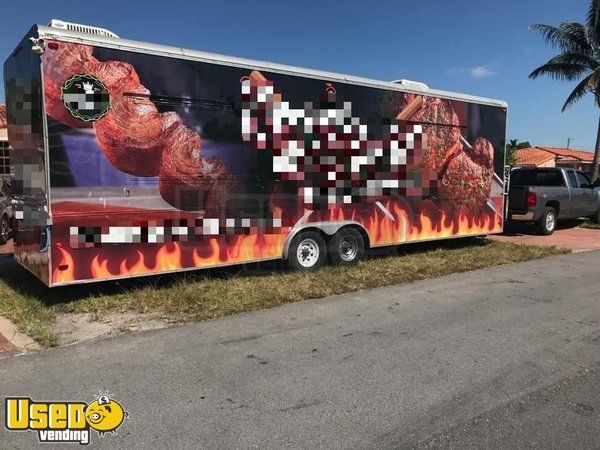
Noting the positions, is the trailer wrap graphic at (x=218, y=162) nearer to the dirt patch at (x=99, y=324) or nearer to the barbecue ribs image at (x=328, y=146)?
the barbecue ribs image at (x=328, y=146)

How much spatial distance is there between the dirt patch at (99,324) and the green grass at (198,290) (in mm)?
103

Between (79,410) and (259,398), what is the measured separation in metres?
1.29

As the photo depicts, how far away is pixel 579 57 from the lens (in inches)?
817

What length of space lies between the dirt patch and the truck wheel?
457 inches

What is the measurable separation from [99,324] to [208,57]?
354cm

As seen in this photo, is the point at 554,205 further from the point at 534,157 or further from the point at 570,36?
the point at 534,157

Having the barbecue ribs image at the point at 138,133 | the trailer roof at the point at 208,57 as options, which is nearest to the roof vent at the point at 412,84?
the trailer roof at the point at 208,57

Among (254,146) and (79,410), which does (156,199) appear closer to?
(254,146)

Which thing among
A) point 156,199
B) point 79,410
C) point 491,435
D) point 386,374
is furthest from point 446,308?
point 79,410

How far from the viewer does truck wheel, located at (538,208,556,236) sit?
14.1m

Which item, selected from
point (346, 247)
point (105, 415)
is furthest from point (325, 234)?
point (105, 415)

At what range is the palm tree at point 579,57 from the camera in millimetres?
20422

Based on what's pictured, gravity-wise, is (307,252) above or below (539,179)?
below

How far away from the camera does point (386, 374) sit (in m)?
4.34
